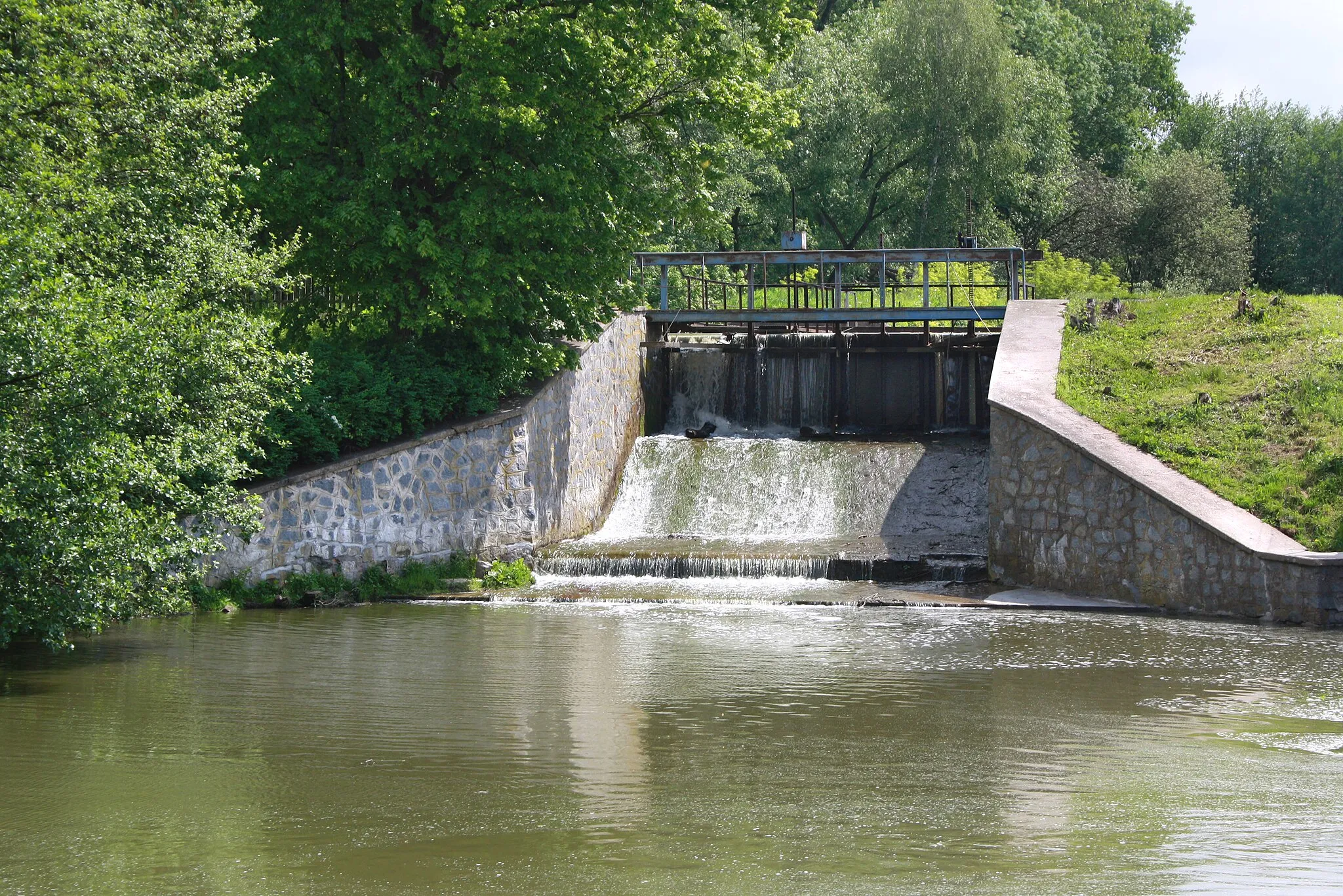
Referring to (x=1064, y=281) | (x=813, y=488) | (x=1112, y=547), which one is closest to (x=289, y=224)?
(x=813, y=488)

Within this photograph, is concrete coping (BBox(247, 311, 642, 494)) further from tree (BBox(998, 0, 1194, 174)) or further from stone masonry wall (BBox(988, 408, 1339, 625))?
tree (BBox(998, 0, 1194, 174))

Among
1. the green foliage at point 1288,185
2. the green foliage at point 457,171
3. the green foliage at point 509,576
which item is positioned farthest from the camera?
the green foliage at point 1288,185

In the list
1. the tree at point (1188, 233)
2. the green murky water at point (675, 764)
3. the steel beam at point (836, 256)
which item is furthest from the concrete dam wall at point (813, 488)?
the tree at point (1188, 233)

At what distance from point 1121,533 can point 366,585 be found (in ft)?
29.9

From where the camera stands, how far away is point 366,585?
1770 cm

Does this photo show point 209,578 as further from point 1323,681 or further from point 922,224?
point 922,224

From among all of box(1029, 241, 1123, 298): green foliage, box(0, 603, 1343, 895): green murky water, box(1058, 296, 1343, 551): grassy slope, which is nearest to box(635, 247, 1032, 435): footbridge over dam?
box(1058, 296, 1343, 551): grassy slope

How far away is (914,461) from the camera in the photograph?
74.7 ft

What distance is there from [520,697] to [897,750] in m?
3.11

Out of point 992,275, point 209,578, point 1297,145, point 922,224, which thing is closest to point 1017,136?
point 922,224

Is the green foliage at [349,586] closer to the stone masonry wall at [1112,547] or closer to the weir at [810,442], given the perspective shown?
the weir at [810,442]

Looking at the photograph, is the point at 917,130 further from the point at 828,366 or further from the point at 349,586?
the point at 349,586

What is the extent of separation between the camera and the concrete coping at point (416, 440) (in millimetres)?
17234

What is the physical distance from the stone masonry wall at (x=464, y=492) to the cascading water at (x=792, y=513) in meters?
0.67
